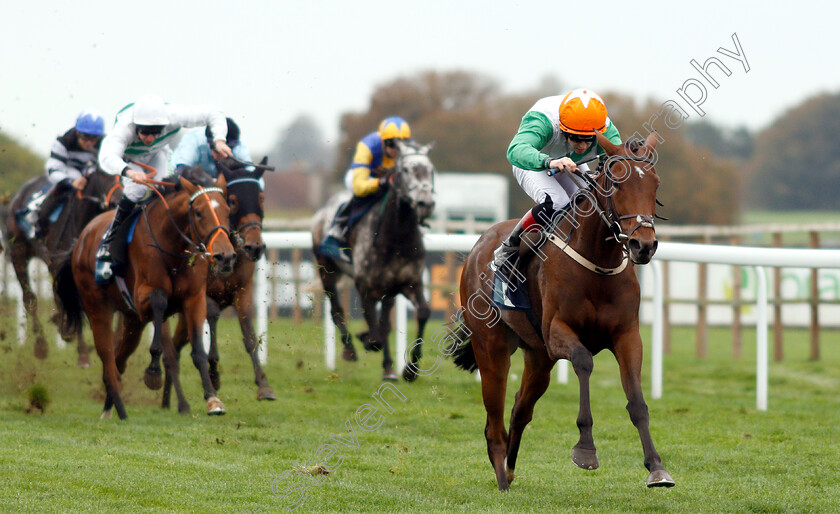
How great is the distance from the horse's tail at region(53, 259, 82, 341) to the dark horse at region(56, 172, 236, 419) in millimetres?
695

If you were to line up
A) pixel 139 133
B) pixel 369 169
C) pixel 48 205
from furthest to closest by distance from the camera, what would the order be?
pixel 48 205 → pixel 369 169 → pixel 139 133

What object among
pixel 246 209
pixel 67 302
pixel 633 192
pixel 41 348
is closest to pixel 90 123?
pixel 67 302

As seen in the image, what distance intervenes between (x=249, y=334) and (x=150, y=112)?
1.72 m

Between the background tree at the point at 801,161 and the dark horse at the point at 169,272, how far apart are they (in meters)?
49.9

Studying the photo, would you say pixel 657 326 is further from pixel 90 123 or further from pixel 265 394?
pixel 90 123

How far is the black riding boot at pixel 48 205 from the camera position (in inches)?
372

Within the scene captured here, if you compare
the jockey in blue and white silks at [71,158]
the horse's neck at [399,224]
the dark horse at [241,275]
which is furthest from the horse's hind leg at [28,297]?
the horse's neck at [399,224]

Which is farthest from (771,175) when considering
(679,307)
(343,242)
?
(343,242)

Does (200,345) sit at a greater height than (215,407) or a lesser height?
greater

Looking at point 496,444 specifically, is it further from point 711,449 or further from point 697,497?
point 711,449

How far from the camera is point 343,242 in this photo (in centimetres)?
941

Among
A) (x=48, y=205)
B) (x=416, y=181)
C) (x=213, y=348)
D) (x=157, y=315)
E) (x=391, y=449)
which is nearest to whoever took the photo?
(x=391, y=449)

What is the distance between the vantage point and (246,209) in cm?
704

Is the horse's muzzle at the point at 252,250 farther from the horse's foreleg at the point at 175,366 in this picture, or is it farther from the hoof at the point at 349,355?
the hoof at the point at 349,355
